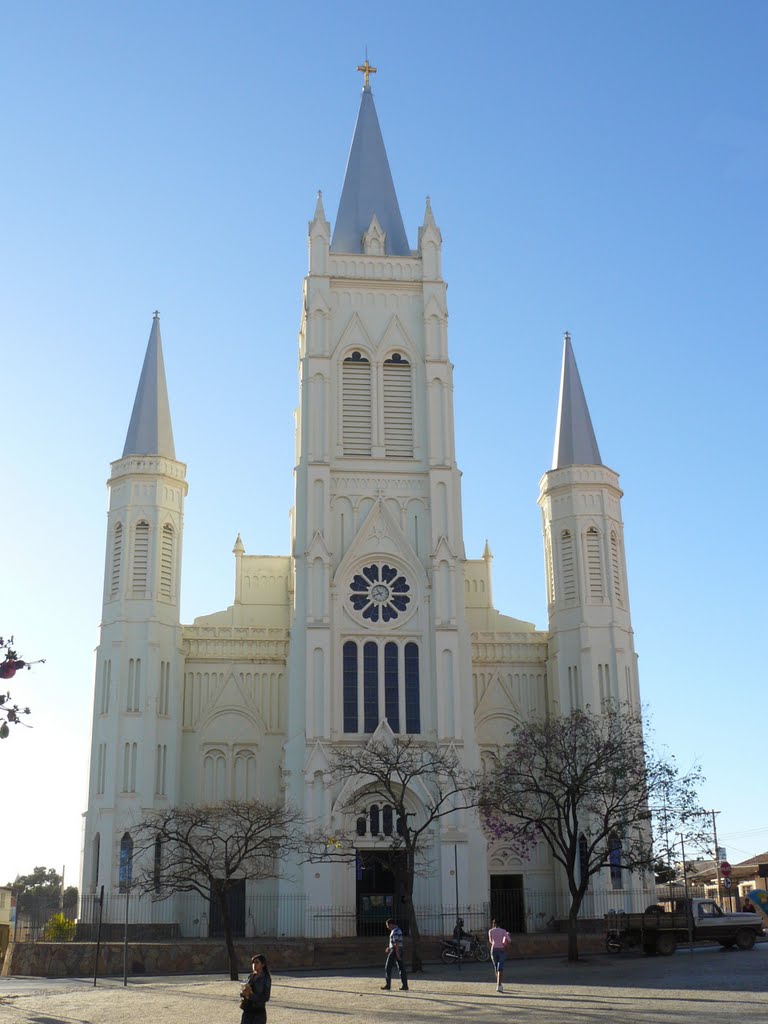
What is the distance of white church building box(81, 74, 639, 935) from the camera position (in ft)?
146

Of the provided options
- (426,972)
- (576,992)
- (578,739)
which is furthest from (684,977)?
(578,739)

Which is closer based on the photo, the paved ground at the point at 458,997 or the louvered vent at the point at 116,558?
the paved ground at the point at 458,997

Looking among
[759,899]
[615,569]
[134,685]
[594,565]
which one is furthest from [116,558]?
[759,899]

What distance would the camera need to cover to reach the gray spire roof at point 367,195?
181ft

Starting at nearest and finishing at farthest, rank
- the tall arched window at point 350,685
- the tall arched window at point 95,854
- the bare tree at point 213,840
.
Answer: the bare tree at point 213,840
the tall arched window at point 95,854
the tall arched window at point 350,685

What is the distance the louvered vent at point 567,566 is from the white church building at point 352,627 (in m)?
0.06

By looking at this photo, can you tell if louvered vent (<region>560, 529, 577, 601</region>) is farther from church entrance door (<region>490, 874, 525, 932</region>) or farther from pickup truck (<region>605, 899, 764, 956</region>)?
pickup truck (<region>605, 899, 764, 956</region>)

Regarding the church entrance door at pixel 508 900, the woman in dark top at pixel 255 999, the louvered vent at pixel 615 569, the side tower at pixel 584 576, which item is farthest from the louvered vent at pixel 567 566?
the woman in dark top at pixel 255 999

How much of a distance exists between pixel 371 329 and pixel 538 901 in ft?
83.5

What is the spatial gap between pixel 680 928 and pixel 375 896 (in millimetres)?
13314

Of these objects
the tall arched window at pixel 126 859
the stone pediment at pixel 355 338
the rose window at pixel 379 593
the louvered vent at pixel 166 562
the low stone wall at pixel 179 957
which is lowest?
the low stone wall at pixel 179 957

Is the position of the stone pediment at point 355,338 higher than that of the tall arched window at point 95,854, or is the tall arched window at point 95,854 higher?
the stone pediment at point 355,338

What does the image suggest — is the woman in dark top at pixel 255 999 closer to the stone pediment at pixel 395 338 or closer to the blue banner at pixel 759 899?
the blue banner at pixel 759 899

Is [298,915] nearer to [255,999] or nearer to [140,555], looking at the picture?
[140,555]
